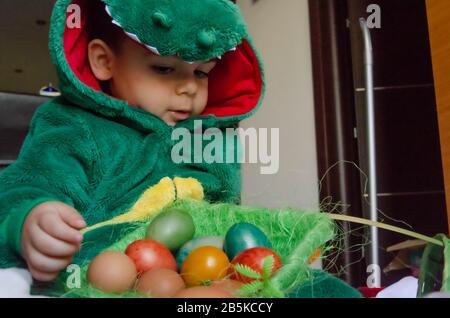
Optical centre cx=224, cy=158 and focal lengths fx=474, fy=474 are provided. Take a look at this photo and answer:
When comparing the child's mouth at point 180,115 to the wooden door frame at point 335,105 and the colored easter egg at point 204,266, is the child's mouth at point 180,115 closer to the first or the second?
the colored easter egg at point 204,266

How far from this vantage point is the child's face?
0.67m

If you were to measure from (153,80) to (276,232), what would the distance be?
0.28 meters

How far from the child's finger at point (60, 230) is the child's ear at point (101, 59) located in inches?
14.5

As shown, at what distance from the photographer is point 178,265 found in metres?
0.50

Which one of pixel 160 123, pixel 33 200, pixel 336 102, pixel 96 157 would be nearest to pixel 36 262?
pixel 33 200

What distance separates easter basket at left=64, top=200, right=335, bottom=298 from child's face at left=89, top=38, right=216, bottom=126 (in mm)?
149

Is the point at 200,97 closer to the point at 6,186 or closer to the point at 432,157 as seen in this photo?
the point at 6,186

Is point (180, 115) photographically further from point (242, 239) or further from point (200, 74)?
point (242, 239)

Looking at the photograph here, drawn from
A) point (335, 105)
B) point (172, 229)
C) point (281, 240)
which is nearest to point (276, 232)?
point (281, 240)

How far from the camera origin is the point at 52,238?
38cm

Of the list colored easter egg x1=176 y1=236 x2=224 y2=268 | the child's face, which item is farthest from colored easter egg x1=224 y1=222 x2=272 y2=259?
the child's face

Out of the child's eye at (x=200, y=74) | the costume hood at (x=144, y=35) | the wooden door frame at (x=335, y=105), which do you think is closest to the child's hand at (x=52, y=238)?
the costume hood at (x=144, y=35)

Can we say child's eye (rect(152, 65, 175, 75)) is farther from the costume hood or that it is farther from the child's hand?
the child's hand

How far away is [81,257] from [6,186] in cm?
11
